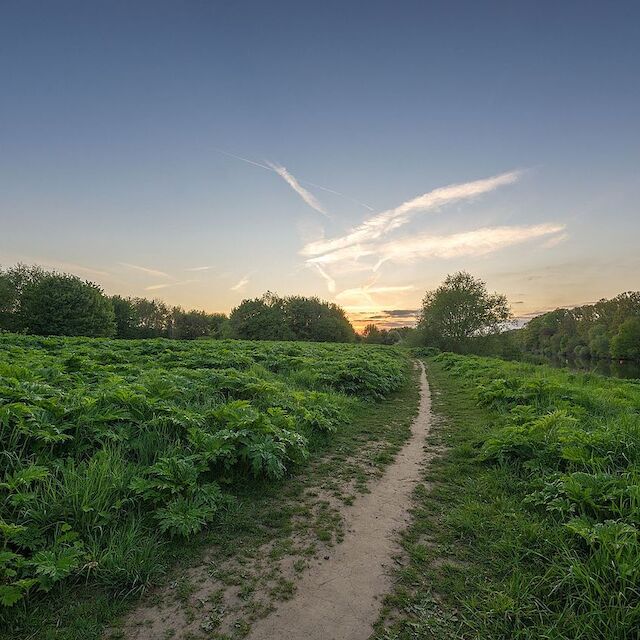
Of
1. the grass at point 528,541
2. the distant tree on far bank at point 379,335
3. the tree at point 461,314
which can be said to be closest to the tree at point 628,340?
the tree at point 461,314

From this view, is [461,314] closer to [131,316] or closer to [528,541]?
Result: [528,541]

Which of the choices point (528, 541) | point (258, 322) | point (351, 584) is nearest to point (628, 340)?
point (258, 322)

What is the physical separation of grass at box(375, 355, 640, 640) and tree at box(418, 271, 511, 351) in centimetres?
5139

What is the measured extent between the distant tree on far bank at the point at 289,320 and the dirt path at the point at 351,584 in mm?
73122

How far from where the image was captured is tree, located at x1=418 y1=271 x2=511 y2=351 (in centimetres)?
5488

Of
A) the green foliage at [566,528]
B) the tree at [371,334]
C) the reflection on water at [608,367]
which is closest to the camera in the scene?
the green foliage at [566,528]

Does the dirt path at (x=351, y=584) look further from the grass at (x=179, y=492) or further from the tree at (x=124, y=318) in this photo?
the tree at (x=124, y=318)

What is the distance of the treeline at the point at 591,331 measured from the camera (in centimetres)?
6906

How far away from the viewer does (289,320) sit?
8556cm

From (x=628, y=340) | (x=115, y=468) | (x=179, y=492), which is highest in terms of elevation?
(x=115, y=468)

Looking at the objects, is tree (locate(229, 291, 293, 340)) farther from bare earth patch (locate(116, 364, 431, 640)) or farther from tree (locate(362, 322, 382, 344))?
bare earth patch (locate(116, 364, 431, 640))

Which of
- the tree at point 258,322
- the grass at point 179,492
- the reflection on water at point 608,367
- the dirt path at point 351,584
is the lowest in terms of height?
the reflection on water at point 608,367

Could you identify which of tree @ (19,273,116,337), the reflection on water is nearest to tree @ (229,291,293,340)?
tree @ (19,273,116,337)

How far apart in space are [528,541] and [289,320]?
270ft
